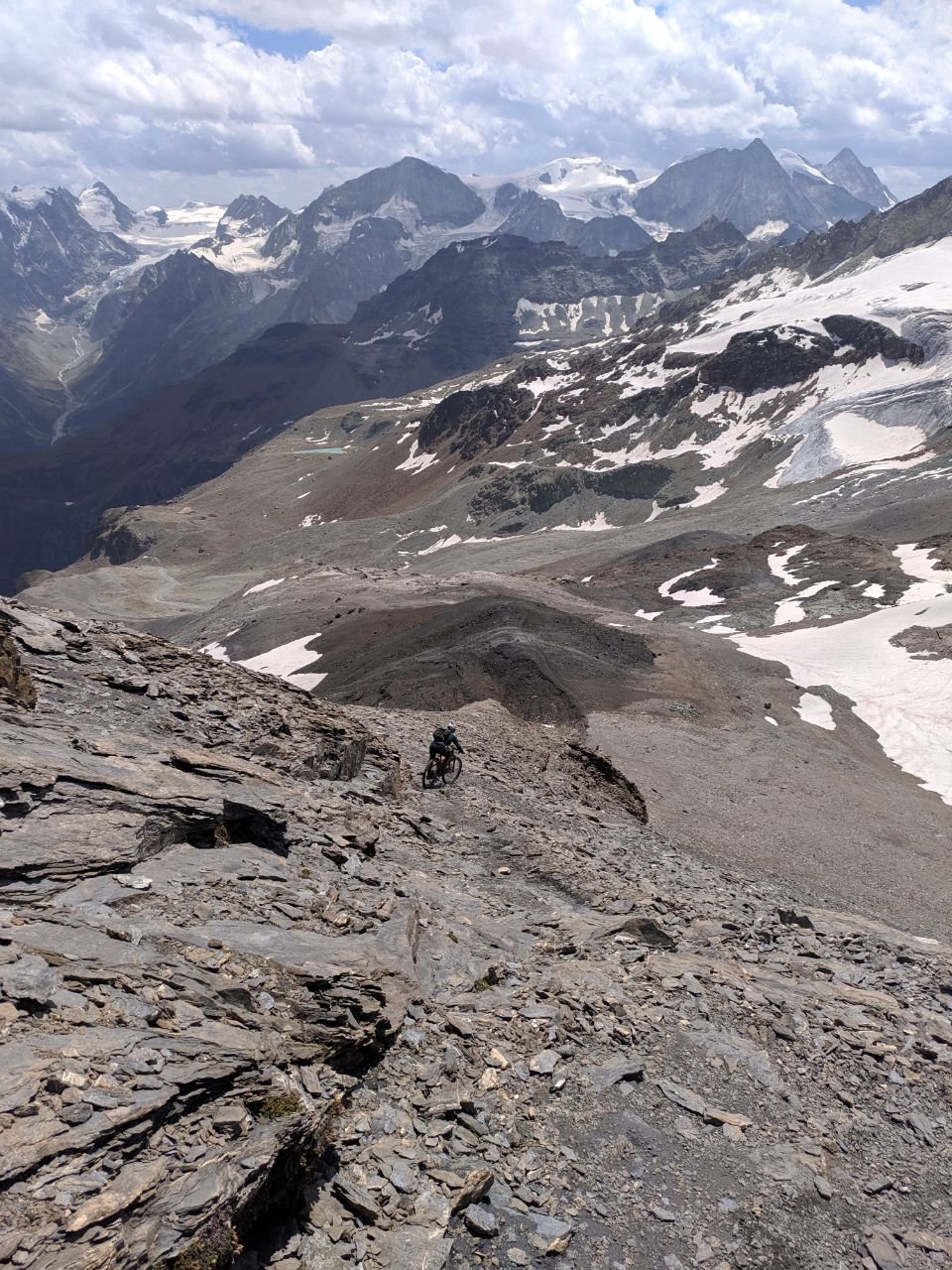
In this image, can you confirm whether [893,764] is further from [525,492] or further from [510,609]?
[525,492]

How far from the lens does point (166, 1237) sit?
638 cm

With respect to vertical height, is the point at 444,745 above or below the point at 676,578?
above

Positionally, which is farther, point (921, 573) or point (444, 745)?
point (921, 573)

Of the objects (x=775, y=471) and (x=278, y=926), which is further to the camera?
(x=775, y=471)

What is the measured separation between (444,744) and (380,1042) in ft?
41.4

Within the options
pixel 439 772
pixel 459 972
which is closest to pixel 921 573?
pixel 439 772

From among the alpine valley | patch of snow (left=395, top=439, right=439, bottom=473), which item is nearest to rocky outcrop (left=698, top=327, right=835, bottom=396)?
patch of snow (left=395, top=439, right=439, bottom=473)

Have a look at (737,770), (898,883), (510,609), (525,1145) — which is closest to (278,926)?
(525,1145)

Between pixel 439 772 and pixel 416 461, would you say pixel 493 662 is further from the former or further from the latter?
pixel 416 461

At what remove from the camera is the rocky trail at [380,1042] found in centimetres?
711

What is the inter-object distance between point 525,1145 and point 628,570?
259ft

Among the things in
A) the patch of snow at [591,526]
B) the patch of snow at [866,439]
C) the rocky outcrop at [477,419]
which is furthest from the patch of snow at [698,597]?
the rocky outcrop at [477,419]

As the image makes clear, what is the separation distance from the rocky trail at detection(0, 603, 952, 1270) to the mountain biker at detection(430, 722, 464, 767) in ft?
14.4

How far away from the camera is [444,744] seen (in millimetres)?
22312
